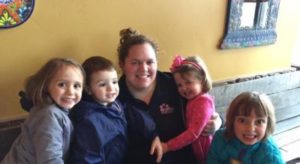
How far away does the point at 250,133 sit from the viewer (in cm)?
142

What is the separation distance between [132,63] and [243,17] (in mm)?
1108

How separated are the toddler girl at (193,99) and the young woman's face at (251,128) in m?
0.18

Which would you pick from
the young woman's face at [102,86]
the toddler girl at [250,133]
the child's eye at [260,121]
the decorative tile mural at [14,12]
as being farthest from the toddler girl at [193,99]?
the decorative tile mural at [14,12]

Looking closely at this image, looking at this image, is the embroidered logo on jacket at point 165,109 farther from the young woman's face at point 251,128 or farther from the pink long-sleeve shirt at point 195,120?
the young woman's face at point 251,128

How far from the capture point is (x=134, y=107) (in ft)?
5.16

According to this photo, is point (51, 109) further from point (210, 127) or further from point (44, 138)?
point (210, 127)

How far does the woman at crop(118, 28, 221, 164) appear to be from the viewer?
1548 millimetres

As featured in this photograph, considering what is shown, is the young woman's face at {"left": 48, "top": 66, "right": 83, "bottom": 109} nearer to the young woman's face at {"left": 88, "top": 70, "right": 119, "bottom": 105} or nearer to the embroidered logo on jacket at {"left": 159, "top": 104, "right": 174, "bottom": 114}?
the young woman's face at {"left": 88, "top": 70, "right": 119, "bottom": 105}

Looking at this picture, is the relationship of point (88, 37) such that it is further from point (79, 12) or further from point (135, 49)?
point (135, 49)

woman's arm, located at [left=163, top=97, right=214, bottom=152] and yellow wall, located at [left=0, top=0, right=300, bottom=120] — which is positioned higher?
yellow wall, located at [left=0, top=0, right=300, bottom=120]

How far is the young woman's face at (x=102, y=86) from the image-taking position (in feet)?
4.58

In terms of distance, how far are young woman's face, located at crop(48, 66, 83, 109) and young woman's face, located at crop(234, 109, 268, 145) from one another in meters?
0.69

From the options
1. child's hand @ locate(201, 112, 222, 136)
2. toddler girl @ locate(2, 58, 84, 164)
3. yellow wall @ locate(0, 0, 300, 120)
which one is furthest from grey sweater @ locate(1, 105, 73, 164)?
child's hand @ locate(201, 112, 222, 136)

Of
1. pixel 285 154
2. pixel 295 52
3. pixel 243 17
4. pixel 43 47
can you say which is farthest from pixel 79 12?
pixel 295 52
